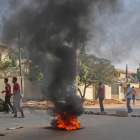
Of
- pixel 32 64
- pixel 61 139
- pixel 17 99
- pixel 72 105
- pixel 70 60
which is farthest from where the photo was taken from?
pixel 17 99

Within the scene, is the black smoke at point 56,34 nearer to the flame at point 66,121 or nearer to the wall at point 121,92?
the flame at point 66,121

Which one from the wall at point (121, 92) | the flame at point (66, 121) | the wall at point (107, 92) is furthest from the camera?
the wall at point (121, 92)

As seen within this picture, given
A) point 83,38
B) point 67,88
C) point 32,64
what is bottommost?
point 67,88

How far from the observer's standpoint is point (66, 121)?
5.88m

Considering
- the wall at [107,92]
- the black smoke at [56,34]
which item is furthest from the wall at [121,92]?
the black smoke at [56,34]

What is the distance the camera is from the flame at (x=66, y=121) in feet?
19.2

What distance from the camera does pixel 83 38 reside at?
6629 millimetres

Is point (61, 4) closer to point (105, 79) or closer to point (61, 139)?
point (61, 139)

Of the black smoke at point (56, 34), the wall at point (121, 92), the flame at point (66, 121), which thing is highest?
the black smoke at point (56, 34)

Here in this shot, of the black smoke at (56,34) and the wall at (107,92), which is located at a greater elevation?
the black smoke at (56,34)

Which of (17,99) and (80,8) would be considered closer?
(80,8)

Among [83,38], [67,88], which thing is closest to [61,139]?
[67,88]

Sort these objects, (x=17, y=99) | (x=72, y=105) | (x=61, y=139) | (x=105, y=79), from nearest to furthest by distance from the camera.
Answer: (x=61, y=139) → (x=72, y=105) → (x=17, y=99) → (x=105, y=79)

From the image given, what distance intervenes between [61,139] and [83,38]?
3.05 metres
